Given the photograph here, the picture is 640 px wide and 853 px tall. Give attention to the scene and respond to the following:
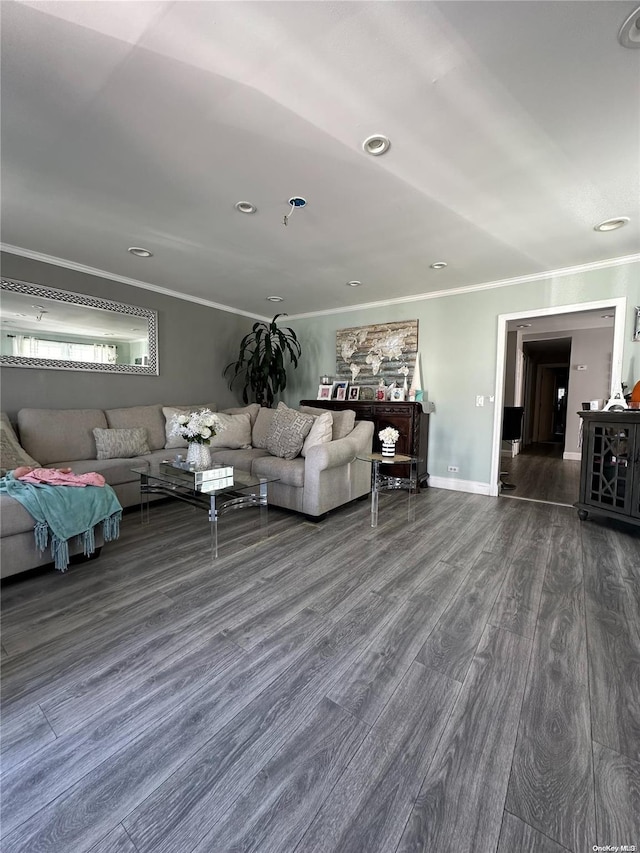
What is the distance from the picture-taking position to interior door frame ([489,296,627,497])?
11.1ft

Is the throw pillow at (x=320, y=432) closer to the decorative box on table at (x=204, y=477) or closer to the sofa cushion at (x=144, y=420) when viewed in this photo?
the decorative box on table at (x=204, y=477)

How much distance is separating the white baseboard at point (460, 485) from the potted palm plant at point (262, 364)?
101 inches

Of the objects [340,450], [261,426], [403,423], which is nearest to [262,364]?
[261,426]

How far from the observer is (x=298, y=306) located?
5.26 metres

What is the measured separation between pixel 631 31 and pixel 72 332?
177 inches

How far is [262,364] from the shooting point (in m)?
5.14

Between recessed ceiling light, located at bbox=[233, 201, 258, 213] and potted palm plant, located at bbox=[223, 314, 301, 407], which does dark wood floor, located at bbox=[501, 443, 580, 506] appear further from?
recessed ceiling light, located at bbox=[233, 201, 258, 213]

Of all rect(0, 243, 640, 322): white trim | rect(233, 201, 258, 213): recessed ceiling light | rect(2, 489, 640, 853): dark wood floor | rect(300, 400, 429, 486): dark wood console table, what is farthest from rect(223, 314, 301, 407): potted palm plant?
rect(2, 489, 640, 853): dark wood floor

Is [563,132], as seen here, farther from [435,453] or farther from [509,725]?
[435,453]

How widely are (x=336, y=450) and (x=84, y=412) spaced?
265 cm

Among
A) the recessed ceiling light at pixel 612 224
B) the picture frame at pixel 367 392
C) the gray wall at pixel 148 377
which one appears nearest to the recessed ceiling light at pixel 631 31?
the recessed ceiling light at pixel 612 224

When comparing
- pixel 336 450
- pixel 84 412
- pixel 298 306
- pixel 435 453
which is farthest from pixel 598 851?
pixel 298 306

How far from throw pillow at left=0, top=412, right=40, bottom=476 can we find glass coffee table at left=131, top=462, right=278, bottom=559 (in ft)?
2.67

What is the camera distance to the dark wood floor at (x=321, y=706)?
928mm
